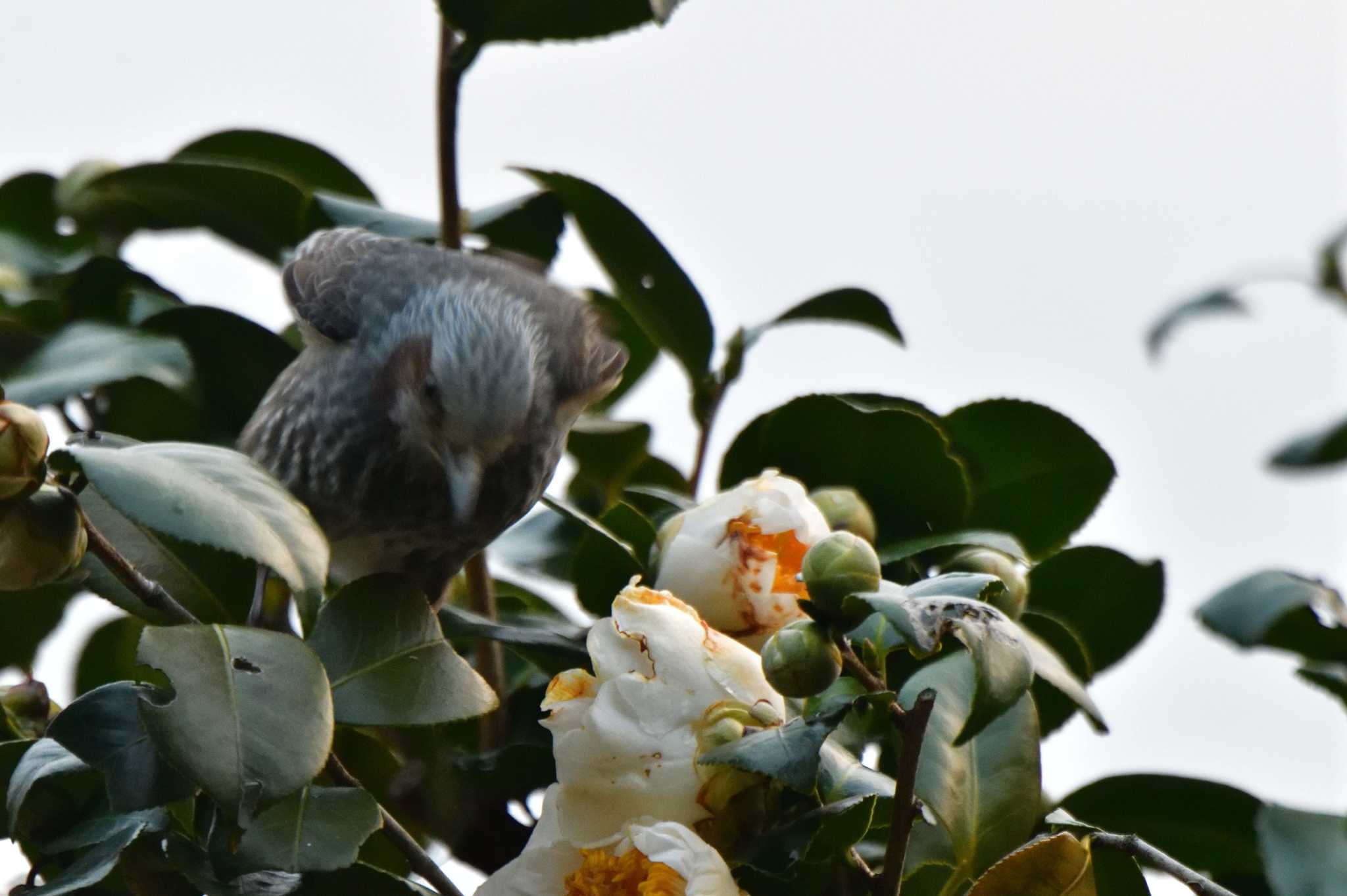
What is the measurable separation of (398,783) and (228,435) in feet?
1.60

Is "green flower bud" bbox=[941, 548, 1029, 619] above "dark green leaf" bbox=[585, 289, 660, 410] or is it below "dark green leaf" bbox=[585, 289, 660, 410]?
above

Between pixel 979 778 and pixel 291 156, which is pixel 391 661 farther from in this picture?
pixel 291 156

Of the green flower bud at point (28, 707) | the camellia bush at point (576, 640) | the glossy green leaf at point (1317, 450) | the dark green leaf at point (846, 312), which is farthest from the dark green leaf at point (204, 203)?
the glossy green leaf at point (1317, 450)

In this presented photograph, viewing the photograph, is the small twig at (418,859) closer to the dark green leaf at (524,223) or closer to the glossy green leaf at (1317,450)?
the dark green leaf at (524,223)

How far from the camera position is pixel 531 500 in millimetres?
2004

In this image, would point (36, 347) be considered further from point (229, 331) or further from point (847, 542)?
point (847, 542)

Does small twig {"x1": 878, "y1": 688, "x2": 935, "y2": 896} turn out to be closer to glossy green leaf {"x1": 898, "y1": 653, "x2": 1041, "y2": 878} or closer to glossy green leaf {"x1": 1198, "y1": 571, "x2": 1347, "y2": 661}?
glossy green leaf {"x1": 898, "y1": 653, "x2": 1041, "y2": 878}

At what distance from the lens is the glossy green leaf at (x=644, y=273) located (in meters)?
1.57

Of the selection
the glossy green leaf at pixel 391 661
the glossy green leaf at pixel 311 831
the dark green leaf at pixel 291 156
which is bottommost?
the glossy green leaf at pixel 311 831

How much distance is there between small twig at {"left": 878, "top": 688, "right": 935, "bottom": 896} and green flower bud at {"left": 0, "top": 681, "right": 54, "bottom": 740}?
672mm

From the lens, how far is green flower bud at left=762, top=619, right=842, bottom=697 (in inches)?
34.2

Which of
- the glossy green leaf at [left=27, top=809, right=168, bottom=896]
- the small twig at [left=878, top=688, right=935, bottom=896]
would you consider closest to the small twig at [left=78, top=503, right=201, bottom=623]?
the glossy green leaf at [left=27, top=809, right=168, bottom=896]

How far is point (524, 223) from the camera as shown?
1695 mm

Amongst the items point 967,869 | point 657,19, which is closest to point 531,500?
point 657,19
